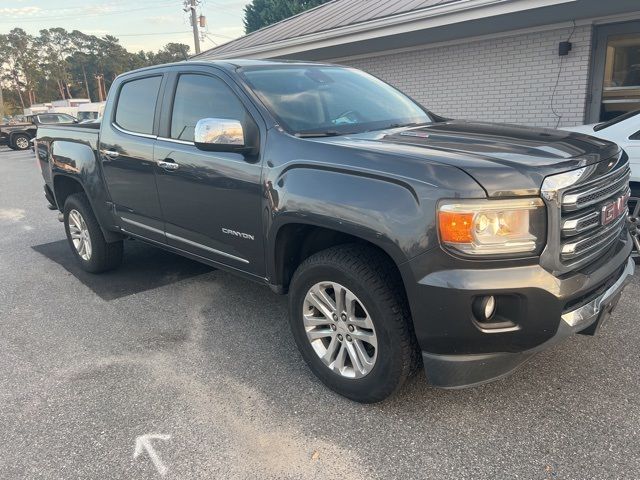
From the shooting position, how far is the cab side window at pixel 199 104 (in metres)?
3.42

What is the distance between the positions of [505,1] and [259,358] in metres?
6.13

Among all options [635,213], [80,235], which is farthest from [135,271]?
[635,213]

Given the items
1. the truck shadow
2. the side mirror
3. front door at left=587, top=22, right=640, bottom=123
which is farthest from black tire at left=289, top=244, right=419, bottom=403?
front door at left=587, top=22, right=640, bottom=123

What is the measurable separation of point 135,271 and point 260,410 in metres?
2.95

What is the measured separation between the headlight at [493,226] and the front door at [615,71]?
6.89 m

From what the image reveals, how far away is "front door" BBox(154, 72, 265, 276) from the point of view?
10.5 ft

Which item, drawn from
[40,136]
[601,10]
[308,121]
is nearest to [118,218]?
[40,136]

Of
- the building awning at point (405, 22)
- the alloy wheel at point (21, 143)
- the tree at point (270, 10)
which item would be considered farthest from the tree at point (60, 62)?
the building awning at point (405, 22)

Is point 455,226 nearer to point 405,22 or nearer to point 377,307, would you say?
point 377,307

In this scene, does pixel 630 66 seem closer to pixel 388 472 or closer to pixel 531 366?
pixel 531 366

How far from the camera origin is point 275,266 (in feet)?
10.4

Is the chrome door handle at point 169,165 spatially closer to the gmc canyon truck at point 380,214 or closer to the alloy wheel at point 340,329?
the gmc canyon truck at point 380,214

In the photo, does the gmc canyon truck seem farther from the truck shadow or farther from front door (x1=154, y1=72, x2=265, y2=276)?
the truck shadow

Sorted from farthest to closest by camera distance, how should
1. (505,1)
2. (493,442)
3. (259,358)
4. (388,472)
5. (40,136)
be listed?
(505,1)
(40,136)
(259,358)
(493,442)
(388,472)
